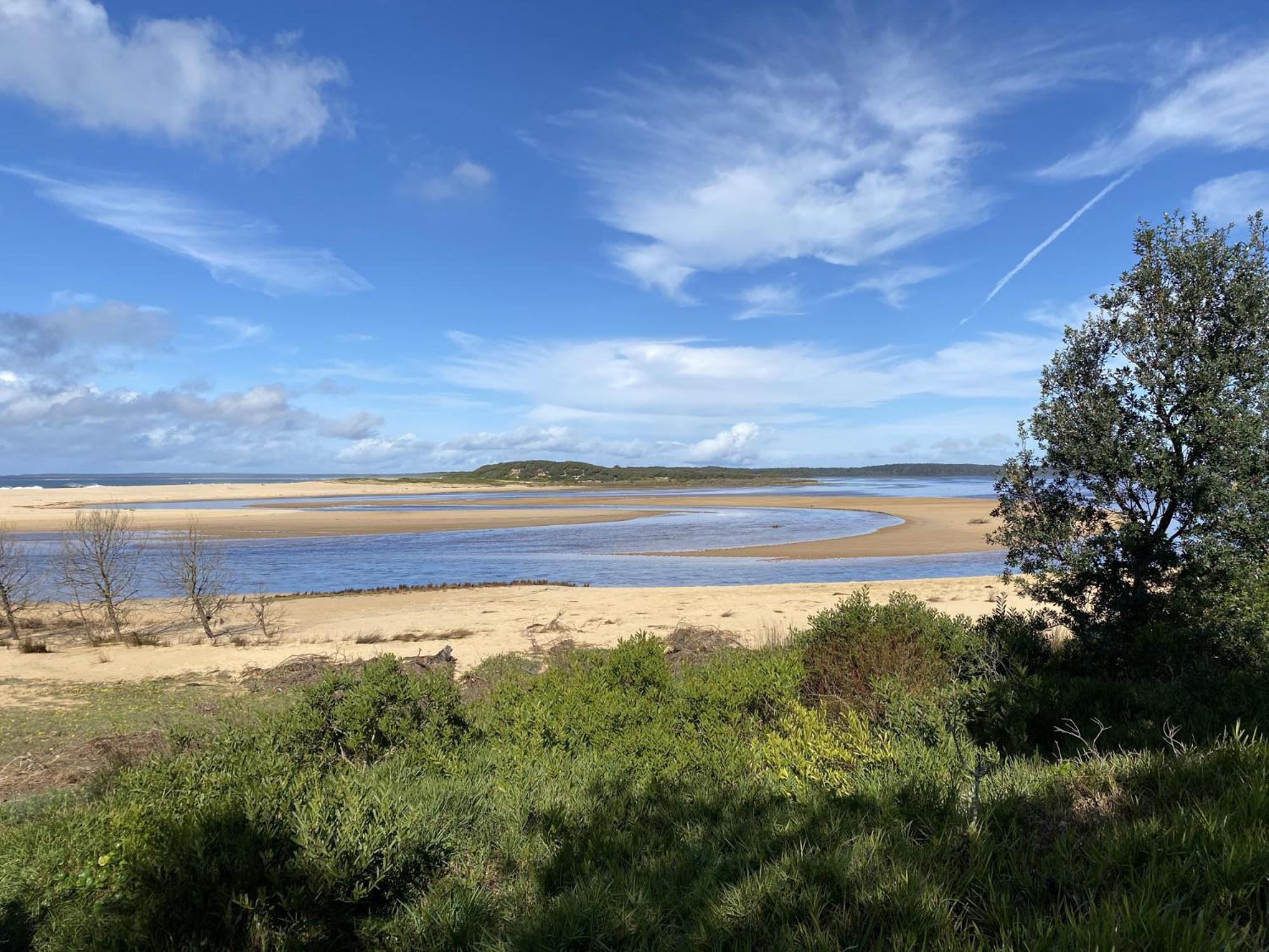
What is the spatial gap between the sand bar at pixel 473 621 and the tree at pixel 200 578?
26.8 inches

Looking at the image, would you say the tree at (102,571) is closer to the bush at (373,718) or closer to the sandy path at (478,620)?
the sandy path at (478,620)

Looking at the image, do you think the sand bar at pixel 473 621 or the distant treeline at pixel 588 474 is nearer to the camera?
the sand bar at pixel 473 621

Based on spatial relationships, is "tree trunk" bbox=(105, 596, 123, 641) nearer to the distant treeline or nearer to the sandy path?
the sandy path

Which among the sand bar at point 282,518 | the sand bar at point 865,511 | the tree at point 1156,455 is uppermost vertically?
the tree at point 1156,455

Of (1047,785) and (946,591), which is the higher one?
(1047,785)

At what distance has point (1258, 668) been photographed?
7.53 metres

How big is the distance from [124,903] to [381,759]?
281 centimetres

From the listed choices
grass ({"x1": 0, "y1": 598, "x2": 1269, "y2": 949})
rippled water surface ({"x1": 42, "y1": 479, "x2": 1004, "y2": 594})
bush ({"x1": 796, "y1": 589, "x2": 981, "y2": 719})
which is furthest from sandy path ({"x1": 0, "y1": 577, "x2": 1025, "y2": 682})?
grass ({"x1": 0, "y1": 598, "x2": 1269, "y2": 949})

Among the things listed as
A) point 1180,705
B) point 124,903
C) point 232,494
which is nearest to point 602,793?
point 124,903

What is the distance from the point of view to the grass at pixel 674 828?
3197 millimetres

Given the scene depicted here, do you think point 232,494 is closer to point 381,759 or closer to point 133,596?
point 133,596

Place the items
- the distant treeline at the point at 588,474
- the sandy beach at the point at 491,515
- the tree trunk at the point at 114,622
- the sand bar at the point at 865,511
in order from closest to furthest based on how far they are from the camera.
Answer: the tree trunk at the point at 114,622 < the sand bar at the point at 865,511 < the sandy beach at the point at 491,515 < the distant treeline at the point at 588,474

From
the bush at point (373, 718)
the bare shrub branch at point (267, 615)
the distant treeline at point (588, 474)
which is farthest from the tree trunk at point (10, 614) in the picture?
the distant treeline at point (588, 474)

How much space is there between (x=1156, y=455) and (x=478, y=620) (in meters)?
16.7
